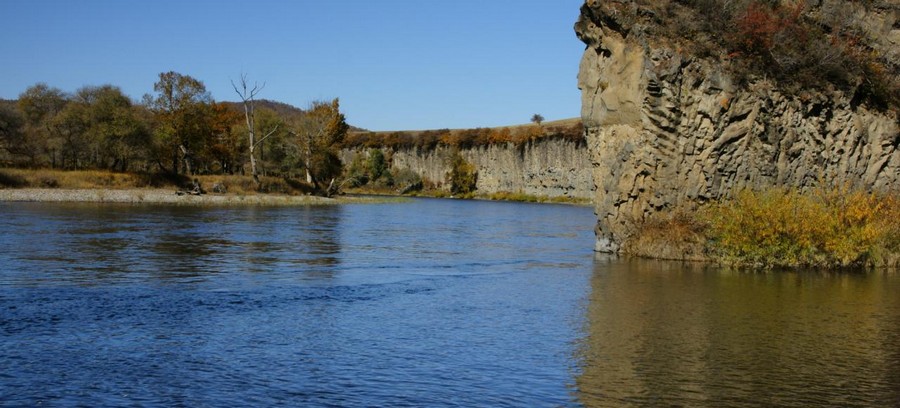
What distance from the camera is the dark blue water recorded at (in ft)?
40.1

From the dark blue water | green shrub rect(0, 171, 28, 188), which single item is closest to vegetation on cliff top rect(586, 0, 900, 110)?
the dark blue water

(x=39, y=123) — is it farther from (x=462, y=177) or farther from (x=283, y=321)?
(x=283, y=321)

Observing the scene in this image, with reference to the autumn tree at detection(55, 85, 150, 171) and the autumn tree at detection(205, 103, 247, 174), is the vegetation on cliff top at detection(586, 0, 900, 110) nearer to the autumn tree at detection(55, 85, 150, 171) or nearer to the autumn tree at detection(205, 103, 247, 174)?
the autumn tree at detection(55, 85, 150, 171)

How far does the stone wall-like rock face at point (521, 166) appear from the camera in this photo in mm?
100375

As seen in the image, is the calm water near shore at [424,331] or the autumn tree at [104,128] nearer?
the calm water near shore at [424,331]

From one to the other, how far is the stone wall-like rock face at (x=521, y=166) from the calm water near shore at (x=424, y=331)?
6978 centimetres

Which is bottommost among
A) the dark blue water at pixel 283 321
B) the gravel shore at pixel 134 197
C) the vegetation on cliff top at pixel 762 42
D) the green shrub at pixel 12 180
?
the dark blue water at pixel 283 321

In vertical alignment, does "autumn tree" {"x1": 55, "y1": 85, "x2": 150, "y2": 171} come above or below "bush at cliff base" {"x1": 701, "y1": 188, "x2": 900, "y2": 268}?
above

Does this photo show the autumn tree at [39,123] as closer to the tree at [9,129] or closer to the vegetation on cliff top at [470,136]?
the tree at [9,129]

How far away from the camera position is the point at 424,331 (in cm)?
1678

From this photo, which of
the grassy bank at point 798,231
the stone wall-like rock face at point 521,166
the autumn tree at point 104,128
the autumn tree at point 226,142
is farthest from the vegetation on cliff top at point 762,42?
the stone wall-like rock face at point 521,166

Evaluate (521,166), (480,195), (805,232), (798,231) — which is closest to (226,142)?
(480,195)

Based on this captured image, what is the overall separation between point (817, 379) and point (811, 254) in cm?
1574

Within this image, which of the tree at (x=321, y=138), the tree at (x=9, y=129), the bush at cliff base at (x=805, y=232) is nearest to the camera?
the bush at cliff base at (x=805, y=232)
